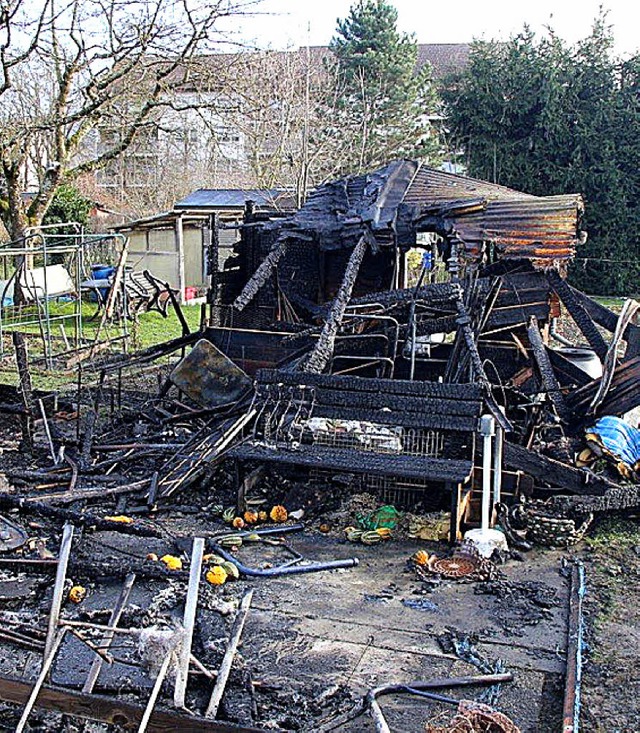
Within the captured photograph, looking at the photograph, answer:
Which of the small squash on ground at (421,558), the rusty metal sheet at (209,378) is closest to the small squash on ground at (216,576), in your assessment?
the small squash on ground at (421,558)

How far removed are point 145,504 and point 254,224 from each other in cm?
652

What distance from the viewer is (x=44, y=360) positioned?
550 inches

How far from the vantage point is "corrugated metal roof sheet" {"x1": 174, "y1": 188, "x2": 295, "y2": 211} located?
72.5ft

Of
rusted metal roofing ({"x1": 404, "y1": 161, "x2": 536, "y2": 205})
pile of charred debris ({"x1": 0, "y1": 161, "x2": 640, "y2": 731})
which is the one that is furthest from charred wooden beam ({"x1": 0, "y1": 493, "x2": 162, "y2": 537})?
rusted metal roofing ({"x1": 404, "y1": 161, "x2": 536, "y2": 205})

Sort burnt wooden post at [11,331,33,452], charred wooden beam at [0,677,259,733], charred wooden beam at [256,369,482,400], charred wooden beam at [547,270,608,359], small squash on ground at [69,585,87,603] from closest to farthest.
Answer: charred wooden beam at [0,677,259,733]
small squash on ground at [69,585,87,603]
charred wooden beam at [256,369,482,400]
burnt wooden post at [11,331,33,452]
charred wooden beam at [547,270,608,359]

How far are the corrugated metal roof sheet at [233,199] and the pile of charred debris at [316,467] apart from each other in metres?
9.61

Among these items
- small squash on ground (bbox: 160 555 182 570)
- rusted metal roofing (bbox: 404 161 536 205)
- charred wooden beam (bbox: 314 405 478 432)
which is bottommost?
small squash on ground (bbox: 160 555 182 570)

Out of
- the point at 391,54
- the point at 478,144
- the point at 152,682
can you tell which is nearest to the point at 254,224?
the point at 152,682

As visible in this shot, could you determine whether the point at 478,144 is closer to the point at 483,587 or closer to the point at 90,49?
the point at 90,49

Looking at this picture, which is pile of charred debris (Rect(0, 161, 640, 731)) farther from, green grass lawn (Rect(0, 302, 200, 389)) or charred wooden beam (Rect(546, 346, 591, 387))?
green grass lawn (Rect(0, 302, 200, 389))

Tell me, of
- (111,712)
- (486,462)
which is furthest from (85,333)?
(111,712)

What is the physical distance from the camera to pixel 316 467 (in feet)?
24.0

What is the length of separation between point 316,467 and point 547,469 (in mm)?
2147

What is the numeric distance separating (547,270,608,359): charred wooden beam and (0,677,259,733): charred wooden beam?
24.3ft
